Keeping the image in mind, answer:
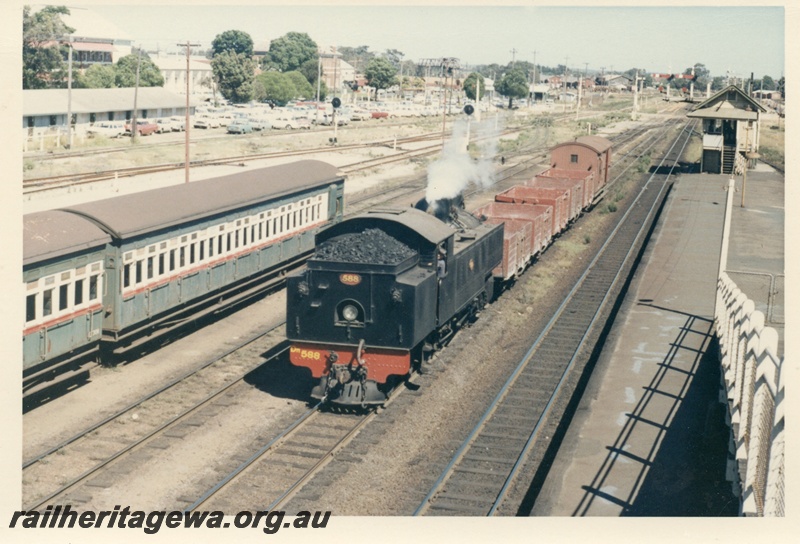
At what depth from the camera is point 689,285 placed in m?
27.0

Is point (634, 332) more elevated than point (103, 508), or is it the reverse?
point (634, 332)

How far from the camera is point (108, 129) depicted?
63469mm

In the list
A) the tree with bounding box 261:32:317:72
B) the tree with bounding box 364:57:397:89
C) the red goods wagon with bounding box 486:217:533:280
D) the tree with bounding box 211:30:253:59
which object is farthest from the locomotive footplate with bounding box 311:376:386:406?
the tree with bounding box 211:30:253:59

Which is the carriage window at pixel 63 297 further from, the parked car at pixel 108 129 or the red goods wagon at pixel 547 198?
the parked car at pixel 108 129

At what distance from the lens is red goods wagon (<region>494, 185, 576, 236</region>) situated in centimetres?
3438

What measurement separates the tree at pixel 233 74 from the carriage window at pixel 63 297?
7545 centimetres

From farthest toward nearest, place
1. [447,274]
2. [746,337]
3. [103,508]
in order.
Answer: [447,274], [103,508], [746,337]

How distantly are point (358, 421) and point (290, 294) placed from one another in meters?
2.77

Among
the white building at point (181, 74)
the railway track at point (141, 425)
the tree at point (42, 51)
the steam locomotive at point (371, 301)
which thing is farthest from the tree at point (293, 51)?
the steam locomotive at point (371, 301)

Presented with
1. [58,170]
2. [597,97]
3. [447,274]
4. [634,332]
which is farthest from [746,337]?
[597,97]

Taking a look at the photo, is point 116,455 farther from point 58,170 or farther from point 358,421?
point 58,170

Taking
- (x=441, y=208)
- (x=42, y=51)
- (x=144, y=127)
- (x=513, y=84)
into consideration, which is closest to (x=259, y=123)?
(x=144, y=127)

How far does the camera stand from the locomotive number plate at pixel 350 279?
17.8m

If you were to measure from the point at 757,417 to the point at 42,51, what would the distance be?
68.2 meters
